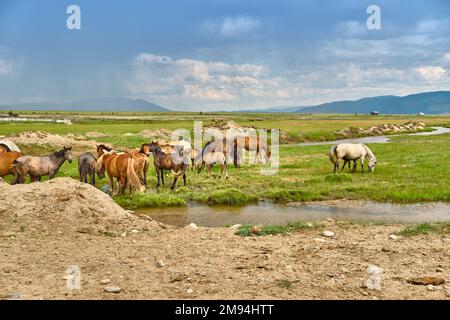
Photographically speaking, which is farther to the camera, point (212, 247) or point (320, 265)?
point (212, 247)

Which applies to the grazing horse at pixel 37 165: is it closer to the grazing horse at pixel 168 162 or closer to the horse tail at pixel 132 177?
the horse tail at pixel 132 177

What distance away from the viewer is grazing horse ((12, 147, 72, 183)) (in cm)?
1648

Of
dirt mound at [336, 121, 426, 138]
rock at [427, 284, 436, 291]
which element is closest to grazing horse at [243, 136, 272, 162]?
rock at [427, 284, 436, 291]

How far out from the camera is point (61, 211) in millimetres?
10898

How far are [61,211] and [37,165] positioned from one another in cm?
694

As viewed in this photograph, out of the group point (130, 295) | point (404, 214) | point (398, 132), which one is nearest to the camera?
point (130, 295)

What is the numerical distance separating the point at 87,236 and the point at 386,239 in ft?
22.1

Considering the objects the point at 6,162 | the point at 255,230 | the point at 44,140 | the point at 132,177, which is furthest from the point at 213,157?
the point at 44,140

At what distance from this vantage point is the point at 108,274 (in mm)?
7121

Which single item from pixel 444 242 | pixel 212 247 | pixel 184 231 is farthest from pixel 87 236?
pixel 444 242

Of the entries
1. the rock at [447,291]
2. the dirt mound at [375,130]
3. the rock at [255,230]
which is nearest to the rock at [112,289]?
the rock at [255,230]

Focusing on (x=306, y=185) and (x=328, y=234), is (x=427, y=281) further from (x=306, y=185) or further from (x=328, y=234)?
(x=306, y=185)
